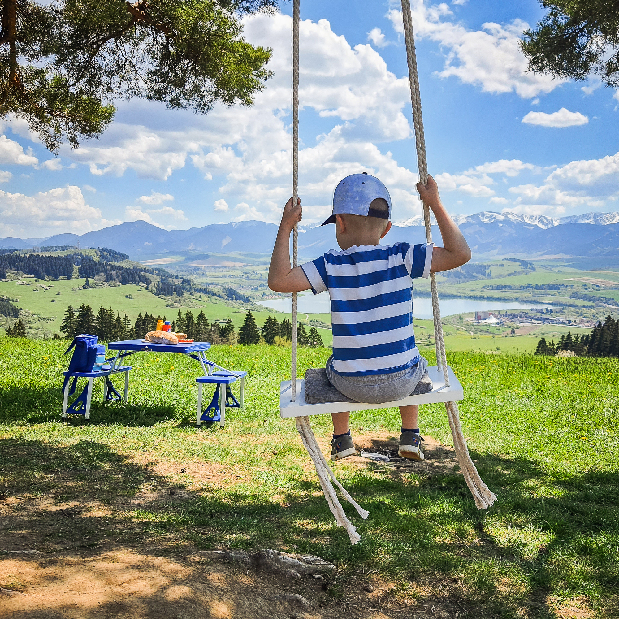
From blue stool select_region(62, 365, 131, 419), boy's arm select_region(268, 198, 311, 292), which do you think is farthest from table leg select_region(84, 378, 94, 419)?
boy's arm select_region(268, 198, 311, 292)

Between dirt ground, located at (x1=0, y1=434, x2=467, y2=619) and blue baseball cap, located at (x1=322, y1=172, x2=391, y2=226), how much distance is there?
7.84ft

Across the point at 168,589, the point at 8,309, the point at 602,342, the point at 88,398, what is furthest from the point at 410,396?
the point at 8,309

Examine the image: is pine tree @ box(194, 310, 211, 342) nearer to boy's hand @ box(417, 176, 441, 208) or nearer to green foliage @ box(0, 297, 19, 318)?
boy's hand @ box(417, 176, 441, 208)

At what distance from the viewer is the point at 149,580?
12.3 ft

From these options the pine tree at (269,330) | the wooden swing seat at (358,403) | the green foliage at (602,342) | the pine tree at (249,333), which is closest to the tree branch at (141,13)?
the wooden swing seat at (358,403)

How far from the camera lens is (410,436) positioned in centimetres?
365

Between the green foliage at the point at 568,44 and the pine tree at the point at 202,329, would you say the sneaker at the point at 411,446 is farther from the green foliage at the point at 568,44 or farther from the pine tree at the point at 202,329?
the pine tree at the point at 202,329

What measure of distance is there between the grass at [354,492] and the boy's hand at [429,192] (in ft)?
8.75

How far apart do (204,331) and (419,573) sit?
99.6 ft

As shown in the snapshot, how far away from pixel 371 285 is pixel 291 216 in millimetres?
600

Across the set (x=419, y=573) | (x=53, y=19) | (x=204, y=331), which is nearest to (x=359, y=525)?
(x=419, y=573)

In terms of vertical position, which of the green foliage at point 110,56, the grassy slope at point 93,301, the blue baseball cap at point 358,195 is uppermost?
the green foliage at point 110,56

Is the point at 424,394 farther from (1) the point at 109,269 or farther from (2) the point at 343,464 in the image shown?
(1) the point at 109,269

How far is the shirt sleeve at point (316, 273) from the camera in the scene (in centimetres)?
331
